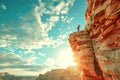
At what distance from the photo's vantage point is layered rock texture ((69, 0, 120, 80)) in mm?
17828

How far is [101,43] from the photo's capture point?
849 inches

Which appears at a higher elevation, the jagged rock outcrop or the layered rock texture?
the layered rock texture

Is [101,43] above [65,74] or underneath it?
above

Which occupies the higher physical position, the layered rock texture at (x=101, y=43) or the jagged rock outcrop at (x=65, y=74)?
the layered rock texture at (x=101, y=43)

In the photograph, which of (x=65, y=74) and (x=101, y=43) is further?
(x=65, y=74)

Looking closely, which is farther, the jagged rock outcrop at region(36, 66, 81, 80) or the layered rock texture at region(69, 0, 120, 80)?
the jagged rock outcrop at region(36, 66, 81, 80)

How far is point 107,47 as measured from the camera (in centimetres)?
1952

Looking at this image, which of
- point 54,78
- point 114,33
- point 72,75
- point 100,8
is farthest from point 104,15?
point 54,78

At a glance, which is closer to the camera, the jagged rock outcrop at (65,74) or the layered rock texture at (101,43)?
the layered rock texture at (101,43)

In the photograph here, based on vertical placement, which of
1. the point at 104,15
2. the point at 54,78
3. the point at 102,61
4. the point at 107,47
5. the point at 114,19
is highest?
the point at 104,15

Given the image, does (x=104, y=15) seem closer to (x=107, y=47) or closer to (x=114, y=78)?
(x=107, y=47)

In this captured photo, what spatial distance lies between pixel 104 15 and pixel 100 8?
5.50ft

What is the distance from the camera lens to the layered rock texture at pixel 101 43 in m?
17.8

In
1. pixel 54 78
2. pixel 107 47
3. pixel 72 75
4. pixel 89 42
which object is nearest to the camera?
pixel 107 47
